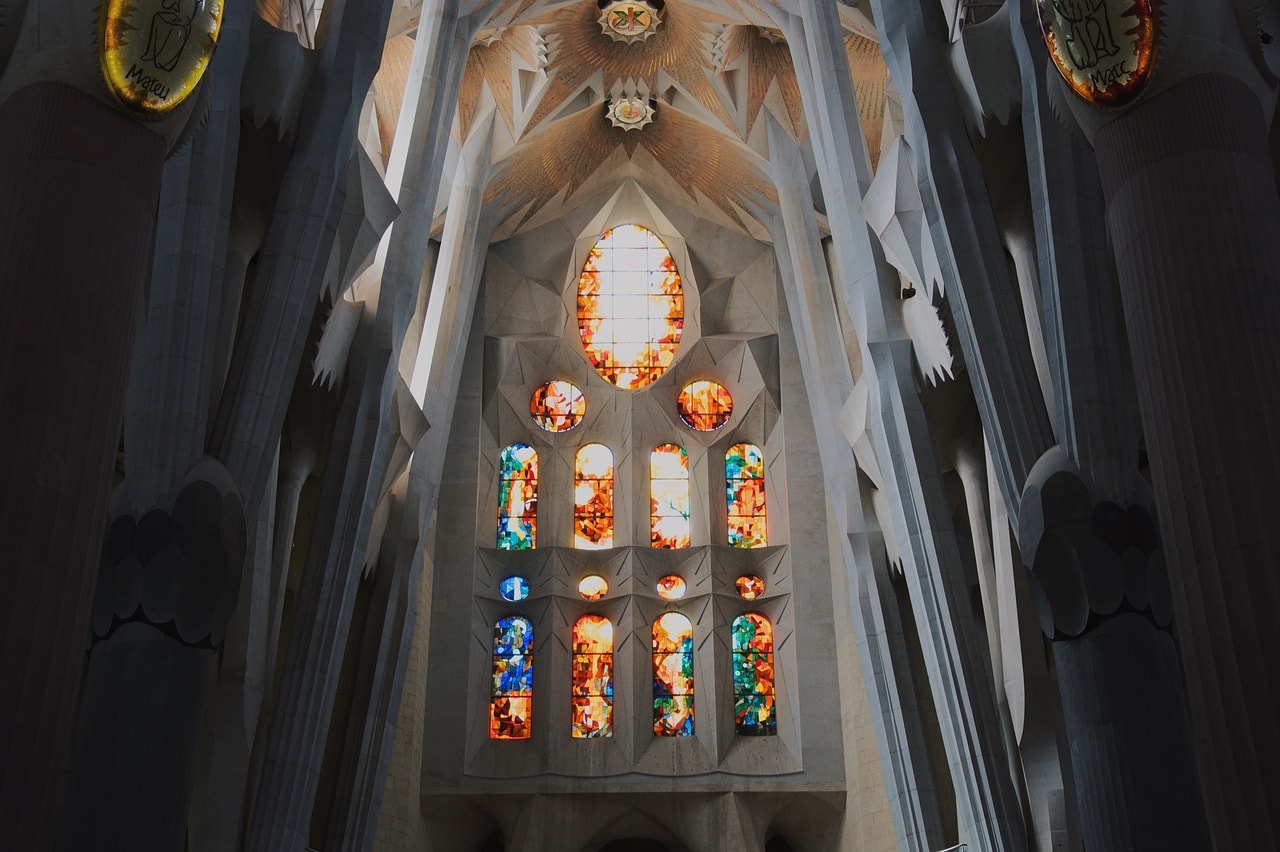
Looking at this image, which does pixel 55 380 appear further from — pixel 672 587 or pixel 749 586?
pixel 749 586

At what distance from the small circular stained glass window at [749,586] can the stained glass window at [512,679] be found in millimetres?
3175

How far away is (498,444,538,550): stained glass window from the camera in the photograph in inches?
856

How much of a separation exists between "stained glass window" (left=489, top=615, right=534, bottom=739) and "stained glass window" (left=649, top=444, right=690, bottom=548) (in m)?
2.50

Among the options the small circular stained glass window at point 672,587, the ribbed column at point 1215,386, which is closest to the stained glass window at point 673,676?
the small circular stained glass window at point 672,587

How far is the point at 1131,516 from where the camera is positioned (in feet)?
31.9

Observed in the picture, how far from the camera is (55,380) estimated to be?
741 cm

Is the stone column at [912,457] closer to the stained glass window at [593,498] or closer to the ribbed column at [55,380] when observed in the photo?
the ribbed column at [55,380]

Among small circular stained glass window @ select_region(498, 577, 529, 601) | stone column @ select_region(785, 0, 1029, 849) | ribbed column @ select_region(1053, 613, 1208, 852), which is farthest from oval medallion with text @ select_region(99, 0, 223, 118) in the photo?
small circular stained glass window @ select_region(498, 577, 529, 601)

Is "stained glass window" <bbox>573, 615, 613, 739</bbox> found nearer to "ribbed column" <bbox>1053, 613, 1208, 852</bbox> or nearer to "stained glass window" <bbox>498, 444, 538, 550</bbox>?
"stained glass window" <bbox>498, 444, 538, 550</bbox>

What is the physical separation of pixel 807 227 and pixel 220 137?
441 inches

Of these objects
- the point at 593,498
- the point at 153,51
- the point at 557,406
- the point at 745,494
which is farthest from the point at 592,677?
the point at 153,51

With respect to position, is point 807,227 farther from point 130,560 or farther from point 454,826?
point 130,560

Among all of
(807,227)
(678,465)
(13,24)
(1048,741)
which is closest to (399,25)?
(807,227)

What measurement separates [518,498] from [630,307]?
3.83 meters
